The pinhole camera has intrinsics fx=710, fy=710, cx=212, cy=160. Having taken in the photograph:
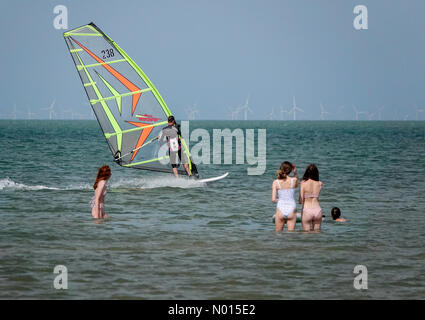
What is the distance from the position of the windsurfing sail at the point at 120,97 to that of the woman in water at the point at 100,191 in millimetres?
5150

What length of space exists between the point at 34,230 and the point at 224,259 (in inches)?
197

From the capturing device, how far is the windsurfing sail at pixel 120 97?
20.9m

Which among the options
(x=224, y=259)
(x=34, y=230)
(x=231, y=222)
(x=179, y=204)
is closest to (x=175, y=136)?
(x=179, y=204)

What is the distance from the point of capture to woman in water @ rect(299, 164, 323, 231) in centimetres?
1367

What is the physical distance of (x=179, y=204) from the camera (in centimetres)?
2019

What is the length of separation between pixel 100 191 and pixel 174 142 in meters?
6.14

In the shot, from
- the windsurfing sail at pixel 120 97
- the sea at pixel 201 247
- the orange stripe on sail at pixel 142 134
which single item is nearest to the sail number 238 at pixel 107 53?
the windsurfing sail at pixel 120 97

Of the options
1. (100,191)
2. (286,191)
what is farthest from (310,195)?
(100,191)

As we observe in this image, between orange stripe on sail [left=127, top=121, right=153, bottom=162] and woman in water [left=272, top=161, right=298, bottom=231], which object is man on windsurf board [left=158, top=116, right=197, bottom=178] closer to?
orange stripe on sail [left=127, top=121, right=153, bottom=162]

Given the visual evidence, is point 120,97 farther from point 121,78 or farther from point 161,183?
point 161,183

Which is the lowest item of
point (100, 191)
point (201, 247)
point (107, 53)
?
point (201, 247)

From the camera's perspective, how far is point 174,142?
21.5 m

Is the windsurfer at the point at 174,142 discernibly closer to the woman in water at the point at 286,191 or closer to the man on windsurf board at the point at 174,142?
the man on windsurf board at the point at 174,142
